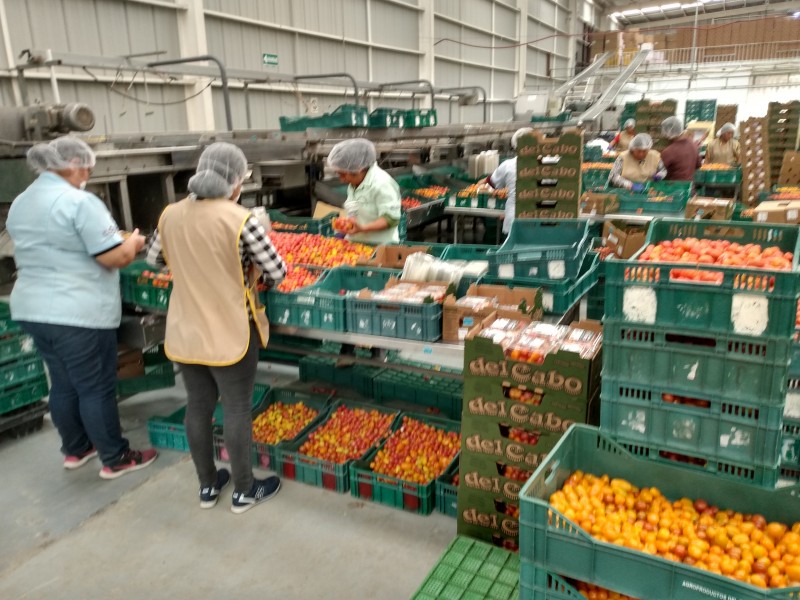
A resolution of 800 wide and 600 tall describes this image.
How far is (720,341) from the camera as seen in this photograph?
1.63 meters

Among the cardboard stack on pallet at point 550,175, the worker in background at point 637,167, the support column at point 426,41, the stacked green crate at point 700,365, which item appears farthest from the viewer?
the support column at point 426,41

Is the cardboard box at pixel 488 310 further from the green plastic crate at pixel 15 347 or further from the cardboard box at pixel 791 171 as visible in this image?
the cardboard box at pixel 791 171

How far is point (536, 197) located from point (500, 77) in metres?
15.1

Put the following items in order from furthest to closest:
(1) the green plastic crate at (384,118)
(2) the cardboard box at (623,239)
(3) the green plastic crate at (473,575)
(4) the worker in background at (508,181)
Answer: (1) the green plastic crate at (384,118) < (4) the worker in background at (508,181) < (2) the cardboard box at (623,239) < (3) the green plastic crate at (473,575)

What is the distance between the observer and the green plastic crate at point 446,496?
109 inches

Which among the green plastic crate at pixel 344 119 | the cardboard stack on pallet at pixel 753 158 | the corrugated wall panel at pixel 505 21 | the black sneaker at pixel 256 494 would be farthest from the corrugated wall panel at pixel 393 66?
the black sneaker at pixel 256 494

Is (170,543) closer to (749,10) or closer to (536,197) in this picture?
(536,197)

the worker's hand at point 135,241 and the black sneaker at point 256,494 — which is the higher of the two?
the worker's hand at point 135,241

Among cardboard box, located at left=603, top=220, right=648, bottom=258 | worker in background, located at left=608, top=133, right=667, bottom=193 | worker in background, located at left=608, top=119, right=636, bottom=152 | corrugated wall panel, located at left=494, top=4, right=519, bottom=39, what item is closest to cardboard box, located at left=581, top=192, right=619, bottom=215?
worker in background, located at left=608, top=133, right=667, bottom=193

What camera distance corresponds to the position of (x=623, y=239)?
325 centimetres

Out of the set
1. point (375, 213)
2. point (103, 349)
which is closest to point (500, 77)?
point (375, 213)

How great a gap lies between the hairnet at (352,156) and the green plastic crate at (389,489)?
1659 millimetres

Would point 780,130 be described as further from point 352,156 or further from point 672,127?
point 352,156

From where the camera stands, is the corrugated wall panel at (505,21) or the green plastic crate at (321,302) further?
the corrugated wall panel at (505,21)
